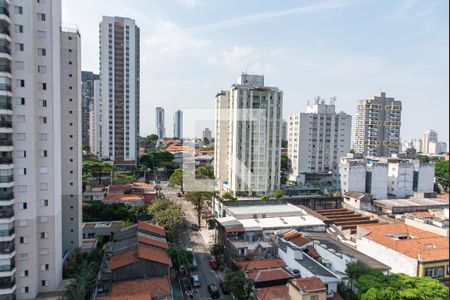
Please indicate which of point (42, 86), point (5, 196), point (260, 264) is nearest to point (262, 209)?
point (260, 264)

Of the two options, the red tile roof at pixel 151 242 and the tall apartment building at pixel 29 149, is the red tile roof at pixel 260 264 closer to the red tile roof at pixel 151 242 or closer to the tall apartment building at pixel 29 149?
the red tile roof at pixel 151 242

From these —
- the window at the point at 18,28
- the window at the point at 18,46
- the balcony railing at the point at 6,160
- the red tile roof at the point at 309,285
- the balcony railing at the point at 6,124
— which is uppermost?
the window at the point at 18,28

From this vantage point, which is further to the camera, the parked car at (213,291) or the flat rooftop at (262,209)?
the flat rooftop at (262,209)

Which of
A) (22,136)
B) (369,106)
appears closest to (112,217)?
(22,136)

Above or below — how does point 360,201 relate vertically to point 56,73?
below

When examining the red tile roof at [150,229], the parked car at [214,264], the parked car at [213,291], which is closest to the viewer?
the parked car at [213,291]

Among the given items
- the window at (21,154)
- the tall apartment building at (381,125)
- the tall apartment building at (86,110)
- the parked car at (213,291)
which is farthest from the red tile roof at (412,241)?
the tall apartment building at (86,110)

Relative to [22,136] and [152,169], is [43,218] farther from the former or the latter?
[152,169]

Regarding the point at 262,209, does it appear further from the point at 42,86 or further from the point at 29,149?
the point at 42,86

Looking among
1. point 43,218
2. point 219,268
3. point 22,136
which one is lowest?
point 219,268
